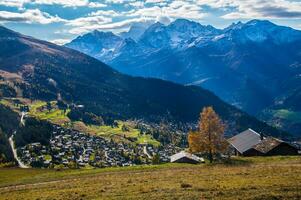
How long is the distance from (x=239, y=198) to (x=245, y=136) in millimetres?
94938

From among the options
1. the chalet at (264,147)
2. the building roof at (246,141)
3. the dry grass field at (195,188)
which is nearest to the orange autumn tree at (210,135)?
the chalet at (264,147)

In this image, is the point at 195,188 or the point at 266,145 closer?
the point at 195,188

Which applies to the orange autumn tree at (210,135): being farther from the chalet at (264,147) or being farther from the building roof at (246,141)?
the building roof at (246,141)

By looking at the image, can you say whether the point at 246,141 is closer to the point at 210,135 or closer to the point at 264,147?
the point at 264,147

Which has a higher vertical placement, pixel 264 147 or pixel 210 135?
pixel 210 135

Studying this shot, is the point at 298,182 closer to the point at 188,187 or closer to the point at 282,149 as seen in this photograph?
the point at 188,187

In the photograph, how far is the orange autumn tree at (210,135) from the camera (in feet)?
291

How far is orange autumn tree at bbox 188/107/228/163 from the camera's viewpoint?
88.7m

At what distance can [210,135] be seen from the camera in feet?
294

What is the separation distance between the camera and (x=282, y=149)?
98.0 m

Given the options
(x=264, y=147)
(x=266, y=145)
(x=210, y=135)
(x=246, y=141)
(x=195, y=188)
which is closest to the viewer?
(x=195, y=188)

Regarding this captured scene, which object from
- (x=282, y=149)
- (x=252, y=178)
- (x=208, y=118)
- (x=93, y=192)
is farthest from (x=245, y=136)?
(x=93, y=192)

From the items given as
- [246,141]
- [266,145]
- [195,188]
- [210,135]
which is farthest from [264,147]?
[195,188]

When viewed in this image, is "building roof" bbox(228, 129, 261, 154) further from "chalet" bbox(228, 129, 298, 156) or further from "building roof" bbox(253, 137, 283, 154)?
"building roof" bbox(253, 137, 283, 154)
